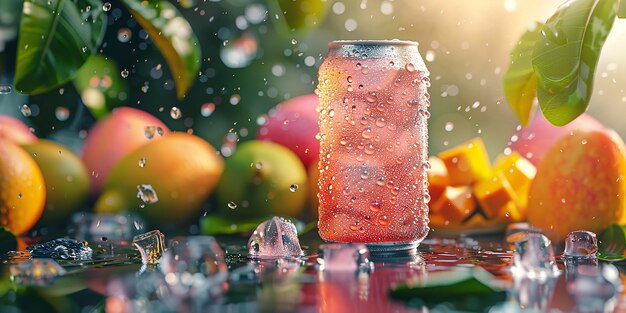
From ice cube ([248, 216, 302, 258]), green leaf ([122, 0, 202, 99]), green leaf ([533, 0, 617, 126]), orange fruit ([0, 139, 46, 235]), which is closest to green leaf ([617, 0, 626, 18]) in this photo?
green leaf ([533, 0, 617, 126])

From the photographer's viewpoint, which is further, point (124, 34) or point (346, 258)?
point (124, 34)

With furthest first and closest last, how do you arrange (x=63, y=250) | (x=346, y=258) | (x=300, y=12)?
(x=300, y=12)
(x=63, y=250)
(x=346, y=258)

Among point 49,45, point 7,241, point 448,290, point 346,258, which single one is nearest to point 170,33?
point 49,45

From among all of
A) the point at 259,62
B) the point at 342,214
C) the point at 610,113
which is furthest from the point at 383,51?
the point at 610,113

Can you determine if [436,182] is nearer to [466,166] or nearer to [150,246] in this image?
[466,166]

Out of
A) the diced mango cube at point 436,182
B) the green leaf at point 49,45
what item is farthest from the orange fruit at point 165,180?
Result: the diced mango cube at point 436,182

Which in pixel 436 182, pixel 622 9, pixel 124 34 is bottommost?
pixel 436 182

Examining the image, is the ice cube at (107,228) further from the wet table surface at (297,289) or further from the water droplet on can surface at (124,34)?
the water droplet on can surface at (124,34)
